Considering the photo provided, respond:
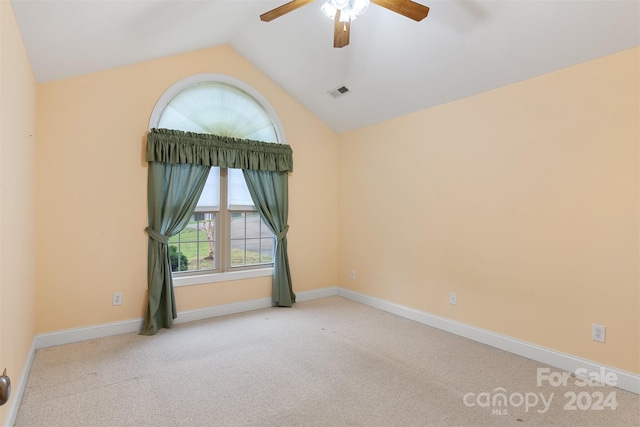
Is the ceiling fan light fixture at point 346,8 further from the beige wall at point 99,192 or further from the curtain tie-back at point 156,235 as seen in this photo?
the curtain tie-back at point 156,235

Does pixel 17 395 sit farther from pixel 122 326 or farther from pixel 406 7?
pixel 406 7

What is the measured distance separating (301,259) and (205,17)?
310 cm

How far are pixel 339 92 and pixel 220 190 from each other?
1.93 m

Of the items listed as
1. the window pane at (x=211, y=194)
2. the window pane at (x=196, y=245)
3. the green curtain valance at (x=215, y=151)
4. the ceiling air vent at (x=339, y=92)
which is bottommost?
the window pane at (x=196, y=245)

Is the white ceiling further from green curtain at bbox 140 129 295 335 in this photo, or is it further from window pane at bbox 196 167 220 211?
window pane at bbox 196 167 220 211

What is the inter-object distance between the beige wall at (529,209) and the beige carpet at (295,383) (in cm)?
45

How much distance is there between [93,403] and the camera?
2.21 metres

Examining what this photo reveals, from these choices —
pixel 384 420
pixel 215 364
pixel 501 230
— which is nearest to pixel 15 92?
pixel 215 364

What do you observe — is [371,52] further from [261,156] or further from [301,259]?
[301,259]

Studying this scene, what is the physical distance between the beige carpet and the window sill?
0.59 metres

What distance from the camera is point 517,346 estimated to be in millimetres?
2971

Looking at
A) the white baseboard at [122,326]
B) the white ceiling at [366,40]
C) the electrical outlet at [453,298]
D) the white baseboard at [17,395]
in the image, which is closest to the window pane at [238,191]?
the white baseboard at [122,326]

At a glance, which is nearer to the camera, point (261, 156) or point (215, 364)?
point (215, 364)

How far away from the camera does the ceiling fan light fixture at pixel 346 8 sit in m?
2.09
